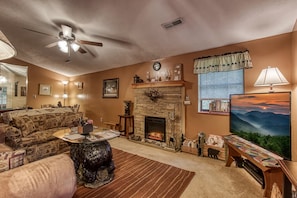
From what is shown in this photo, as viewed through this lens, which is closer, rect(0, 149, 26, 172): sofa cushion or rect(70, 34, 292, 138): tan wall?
rect(0, 149, 26, 172): sofa cushion

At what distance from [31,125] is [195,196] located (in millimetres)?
3421

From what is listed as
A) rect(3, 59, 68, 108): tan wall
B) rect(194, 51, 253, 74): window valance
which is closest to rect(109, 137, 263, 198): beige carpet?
rect(194, 51, 253, 74): window valance

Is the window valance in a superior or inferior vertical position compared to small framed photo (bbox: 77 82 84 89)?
superior

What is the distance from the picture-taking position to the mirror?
5.61m

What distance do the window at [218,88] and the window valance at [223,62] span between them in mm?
159

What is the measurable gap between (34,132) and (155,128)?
2849mm

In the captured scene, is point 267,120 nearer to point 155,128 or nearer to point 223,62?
point 223,62

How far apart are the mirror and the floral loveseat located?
11.0 ft

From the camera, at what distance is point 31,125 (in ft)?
10.3

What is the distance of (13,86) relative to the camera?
5.85 metres

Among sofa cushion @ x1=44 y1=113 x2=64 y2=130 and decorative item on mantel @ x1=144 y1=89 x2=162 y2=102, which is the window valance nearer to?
decorative item on mantel @ x1=144 y1=89 x2=162 y2=102

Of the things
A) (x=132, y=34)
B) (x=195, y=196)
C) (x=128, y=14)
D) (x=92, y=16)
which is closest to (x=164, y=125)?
(x=195, y=196)

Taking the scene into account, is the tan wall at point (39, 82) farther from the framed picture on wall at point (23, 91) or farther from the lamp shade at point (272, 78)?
the lamp shade at point (272, 78)

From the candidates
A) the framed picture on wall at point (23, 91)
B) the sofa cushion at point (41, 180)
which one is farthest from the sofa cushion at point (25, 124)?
the framed picture on wall at point (23, 91)
